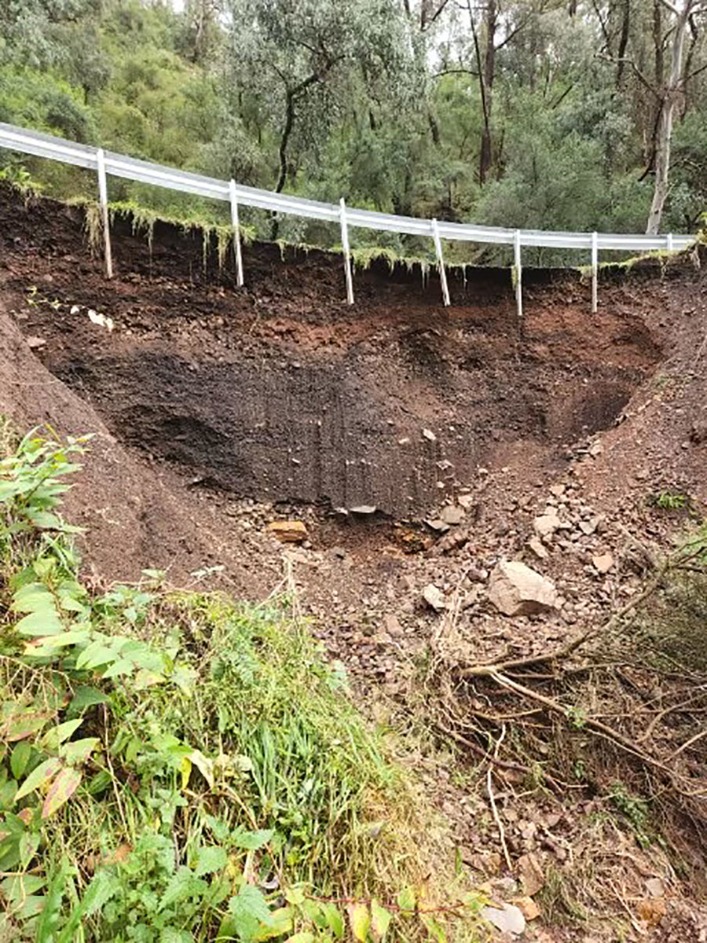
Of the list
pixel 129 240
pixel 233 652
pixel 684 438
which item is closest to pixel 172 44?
pixel 129 240

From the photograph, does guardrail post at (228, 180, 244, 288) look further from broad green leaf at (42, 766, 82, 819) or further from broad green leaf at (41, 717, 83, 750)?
broad green leaf at (42, 766, 82, 819)

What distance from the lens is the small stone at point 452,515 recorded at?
21.3ft

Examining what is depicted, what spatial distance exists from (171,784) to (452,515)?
5308mm

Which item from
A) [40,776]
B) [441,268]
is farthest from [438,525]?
[40,776]

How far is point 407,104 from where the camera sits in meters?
10.5

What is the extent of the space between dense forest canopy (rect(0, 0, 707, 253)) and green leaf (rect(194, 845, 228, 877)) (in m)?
8.98

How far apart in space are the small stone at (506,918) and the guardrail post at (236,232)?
6384 mm

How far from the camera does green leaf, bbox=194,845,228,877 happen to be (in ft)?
4.27

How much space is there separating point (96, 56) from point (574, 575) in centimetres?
1890

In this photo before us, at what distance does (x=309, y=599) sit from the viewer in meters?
5.25

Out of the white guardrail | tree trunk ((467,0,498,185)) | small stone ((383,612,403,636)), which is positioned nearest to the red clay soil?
small stone ((383,612,403,636))

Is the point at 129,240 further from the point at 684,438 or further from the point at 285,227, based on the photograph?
the point at 684,438

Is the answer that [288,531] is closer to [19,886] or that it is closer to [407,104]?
[19,886]

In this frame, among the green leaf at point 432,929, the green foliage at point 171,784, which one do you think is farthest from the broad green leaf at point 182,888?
the green leaf at point 432,929
